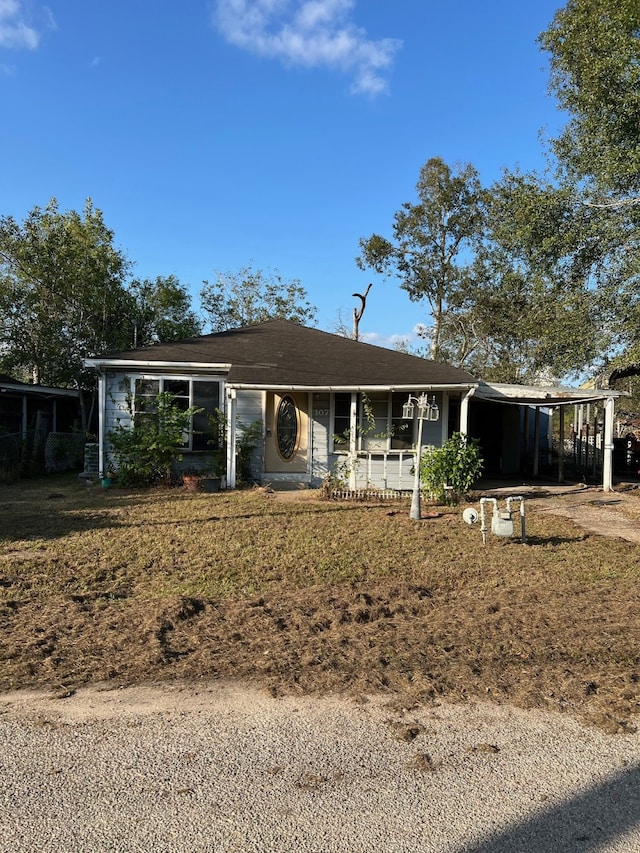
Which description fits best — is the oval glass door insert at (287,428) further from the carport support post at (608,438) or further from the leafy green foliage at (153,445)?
the carport support post at (608,438)

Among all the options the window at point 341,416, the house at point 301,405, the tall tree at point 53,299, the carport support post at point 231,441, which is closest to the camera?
the carport support post at point 231,441

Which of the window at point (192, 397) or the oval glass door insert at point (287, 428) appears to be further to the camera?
the window at point (192, 397)

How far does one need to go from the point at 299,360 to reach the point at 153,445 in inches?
157

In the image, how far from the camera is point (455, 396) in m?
13.5

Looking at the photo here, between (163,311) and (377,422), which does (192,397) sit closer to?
(377,422)

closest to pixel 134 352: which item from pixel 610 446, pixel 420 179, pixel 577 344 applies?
pixel 577 344

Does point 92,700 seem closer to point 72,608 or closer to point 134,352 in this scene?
point 72,608

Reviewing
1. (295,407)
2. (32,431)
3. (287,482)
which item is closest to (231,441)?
(287,482)

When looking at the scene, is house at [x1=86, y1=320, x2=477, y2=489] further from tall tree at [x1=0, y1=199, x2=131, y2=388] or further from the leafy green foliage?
tall tree at [x1=0, y1=199, x2=131, y2=388]

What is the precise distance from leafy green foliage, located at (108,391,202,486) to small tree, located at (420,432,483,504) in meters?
5.10

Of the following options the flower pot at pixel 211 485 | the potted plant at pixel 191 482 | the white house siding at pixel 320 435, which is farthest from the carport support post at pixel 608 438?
the potted plant at pixel 191 482

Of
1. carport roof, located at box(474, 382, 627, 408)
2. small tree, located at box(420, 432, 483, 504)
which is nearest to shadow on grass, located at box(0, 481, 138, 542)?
small tree, located at box(420, 432, 483, 504)

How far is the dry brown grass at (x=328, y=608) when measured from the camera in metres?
3.71

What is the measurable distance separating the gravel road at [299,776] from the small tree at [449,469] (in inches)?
291
